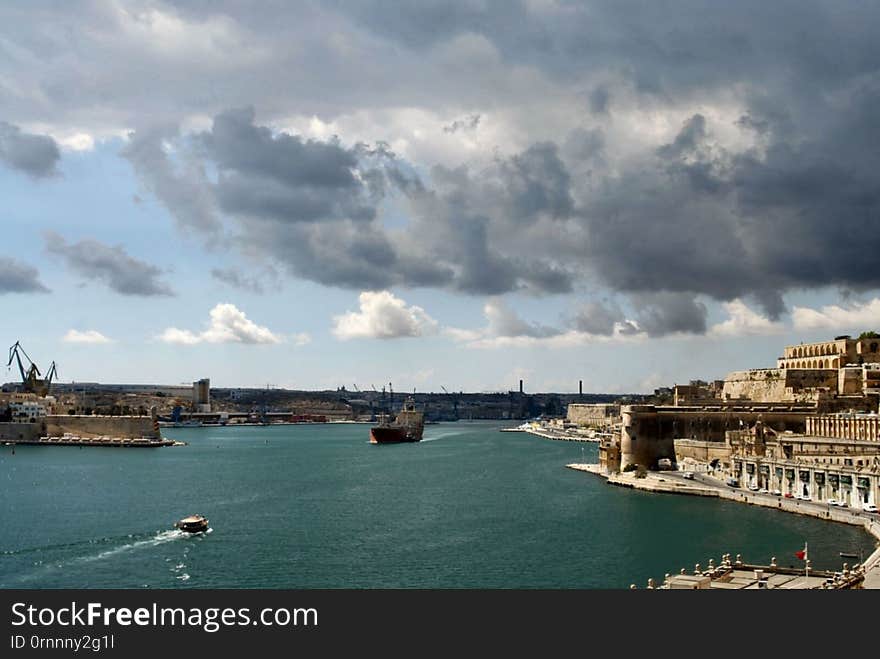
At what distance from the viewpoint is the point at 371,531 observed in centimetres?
4631

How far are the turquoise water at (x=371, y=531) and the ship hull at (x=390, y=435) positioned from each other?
5965cm

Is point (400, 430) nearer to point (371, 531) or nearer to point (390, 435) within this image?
point (390, 435)

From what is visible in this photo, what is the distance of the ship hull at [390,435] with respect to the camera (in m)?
141

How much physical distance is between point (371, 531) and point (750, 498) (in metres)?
22.2

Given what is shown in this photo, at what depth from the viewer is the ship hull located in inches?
5561

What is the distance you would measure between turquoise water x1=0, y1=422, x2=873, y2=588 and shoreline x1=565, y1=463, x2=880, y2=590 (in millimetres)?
873

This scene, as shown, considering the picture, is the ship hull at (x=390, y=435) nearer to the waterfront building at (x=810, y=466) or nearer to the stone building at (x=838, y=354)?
the stone building at (x=838, y=354)

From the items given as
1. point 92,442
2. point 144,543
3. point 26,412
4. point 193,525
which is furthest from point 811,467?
point 26,412

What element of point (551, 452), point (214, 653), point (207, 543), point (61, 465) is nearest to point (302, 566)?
point (207, 543)

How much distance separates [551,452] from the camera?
113312mm

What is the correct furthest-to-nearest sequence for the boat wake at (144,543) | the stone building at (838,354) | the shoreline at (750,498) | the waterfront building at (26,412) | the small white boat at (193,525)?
the waterfront building at (26,412)
the stone building at (838,354)
the small white boat at (193,525)
the boat wake at (144,543)
the shoreline at (750,498)

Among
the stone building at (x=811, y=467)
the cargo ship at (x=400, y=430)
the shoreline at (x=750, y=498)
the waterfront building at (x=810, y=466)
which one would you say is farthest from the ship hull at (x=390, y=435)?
the stone building at (x=811, y=467)

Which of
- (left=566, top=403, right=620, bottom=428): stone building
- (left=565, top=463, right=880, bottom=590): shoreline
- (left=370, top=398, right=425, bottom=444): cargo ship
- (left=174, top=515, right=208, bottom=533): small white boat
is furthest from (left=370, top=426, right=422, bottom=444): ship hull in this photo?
(left=174, top=515, right=208, bottom=533): small white boat

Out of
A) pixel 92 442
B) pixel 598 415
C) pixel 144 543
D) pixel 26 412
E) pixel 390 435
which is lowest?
pixel 92 442
